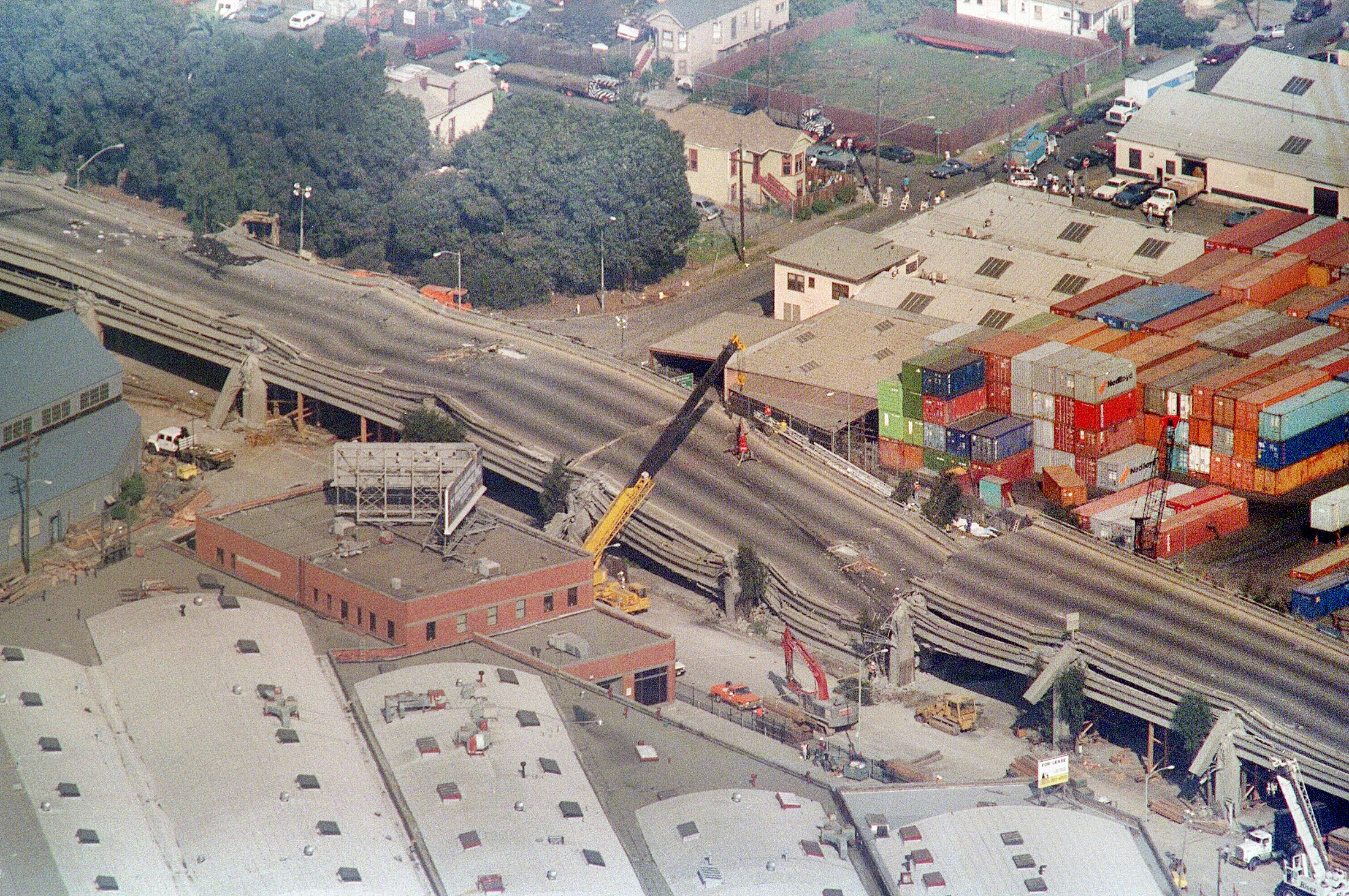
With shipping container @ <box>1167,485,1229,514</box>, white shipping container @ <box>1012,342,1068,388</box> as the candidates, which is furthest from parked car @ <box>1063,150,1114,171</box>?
shipping container @ <box>1167,485,1229,514</box>

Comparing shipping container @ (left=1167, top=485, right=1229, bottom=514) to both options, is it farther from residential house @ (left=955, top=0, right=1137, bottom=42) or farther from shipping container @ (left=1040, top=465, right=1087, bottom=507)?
residential house @ (left=955, top=0, right=1137, bottom=42)

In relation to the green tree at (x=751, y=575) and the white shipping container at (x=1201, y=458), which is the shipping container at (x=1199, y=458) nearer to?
the white shipping container at (x=1201, y=458)

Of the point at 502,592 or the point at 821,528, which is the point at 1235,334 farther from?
the point at 502,592

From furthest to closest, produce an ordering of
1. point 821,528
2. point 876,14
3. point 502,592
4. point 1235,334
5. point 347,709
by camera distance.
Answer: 1. point 876,14
2. point 1235,334
3. point 821,528
4. point 502,592
5. point 347,709

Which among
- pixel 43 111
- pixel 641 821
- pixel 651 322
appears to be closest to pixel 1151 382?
pixel 651 322

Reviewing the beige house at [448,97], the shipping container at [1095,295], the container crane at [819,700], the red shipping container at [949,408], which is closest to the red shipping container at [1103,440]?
the red shipping container at [949,408]

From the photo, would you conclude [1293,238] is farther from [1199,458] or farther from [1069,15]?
[1069,15]

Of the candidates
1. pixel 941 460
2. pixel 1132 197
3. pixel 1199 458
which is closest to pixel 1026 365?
pixel 941 460
